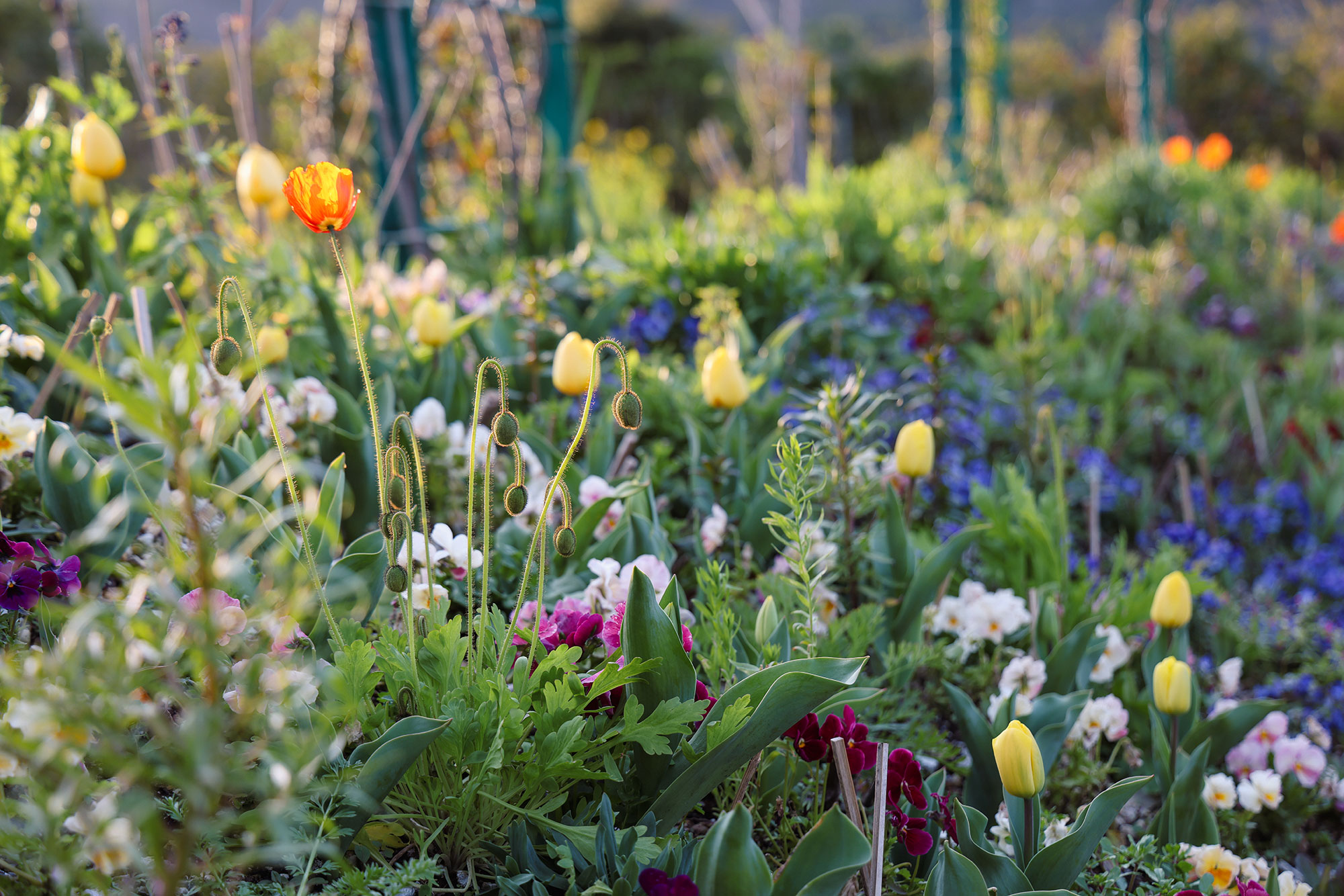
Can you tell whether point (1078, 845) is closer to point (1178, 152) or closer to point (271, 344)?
point (271, 344)

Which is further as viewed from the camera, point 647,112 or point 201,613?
point 647,112

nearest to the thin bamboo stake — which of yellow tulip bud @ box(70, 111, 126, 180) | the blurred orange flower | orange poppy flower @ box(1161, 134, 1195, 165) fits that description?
yellow tulip bud @ box(70, 111, 126, 180)

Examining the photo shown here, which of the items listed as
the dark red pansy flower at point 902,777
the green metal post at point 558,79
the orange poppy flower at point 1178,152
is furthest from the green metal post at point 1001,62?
the dark red pansy flower at point 902,777

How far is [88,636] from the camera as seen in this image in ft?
2.00

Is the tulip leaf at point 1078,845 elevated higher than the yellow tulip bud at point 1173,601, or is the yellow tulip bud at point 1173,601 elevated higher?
the yellow tulip bud at point 1173,601

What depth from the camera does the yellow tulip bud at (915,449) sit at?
4.98ft

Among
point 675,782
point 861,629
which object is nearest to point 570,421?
point 861,629

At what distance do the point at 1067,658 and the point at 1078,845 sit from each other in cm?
46

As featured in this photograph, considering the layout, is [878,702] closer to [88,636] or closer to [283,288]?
[88,636]

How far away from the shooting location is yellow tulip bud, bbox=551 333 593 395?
4.97 ft

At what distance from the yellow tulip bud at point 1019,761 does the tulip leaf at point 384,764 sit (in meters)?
0.61

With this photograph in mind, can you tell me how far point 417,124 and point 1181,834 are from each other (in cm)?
249

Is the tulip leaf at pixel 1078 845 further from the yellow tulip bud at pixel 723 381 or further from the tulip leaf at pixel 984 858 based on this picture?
the yellow tulip bud at pixel 723 381

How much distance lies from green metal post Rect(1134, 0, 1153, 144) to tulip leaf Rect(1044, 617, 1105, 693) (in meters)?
7.33
